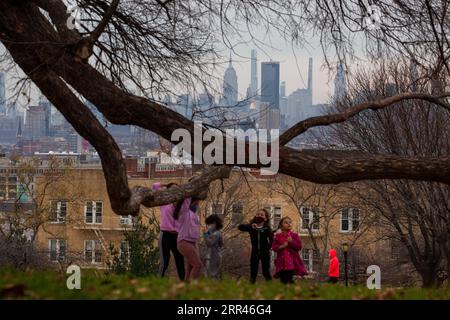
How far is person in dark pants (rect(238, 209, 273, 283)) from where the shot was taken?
15055 mm

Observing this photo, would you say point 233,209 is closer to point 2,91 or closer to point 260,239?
point 260,239

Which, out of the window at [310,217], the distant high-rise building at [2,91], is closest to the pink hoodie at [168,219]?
the distant high-rise building at [2,91]

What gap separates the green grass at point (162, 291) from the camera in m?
8.57

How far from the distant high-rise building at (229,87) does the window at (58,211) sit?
1821 inches

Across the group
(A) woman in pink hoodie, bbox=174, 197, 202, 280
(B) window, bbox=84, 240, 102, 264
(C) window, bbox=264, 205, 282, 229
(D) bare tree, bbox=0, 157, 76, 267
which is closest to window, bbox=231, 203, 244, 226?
(C) window, bbox=264, 205, 282, 229

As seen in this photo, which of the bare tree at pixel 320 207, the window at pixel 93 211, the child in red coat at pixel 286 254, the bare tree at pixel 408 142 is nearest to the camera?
the child in red coat at pixel 286 254

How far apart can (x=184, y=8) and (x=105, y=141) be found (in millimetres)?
2939

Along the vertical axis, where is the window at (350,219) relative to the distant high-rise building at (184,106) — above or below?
below

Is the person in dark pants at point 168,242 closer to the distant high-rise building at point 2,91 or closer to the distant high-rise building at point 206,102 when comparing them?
the distant high-rise building at point 206,102

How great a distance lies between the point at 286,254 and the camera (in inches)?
560

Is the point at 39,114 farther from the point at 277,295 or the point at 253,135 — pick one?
the point at 277,295

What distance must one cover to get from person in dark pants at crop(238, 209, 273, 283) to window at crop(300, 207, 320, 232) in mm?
31727

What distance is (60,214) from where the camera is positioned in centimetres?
6438

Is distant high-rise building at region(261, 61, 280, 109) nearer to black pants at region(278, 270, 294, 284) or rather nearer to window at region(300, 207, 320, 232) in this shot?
black pants at region(278, 270, 294, 284)
